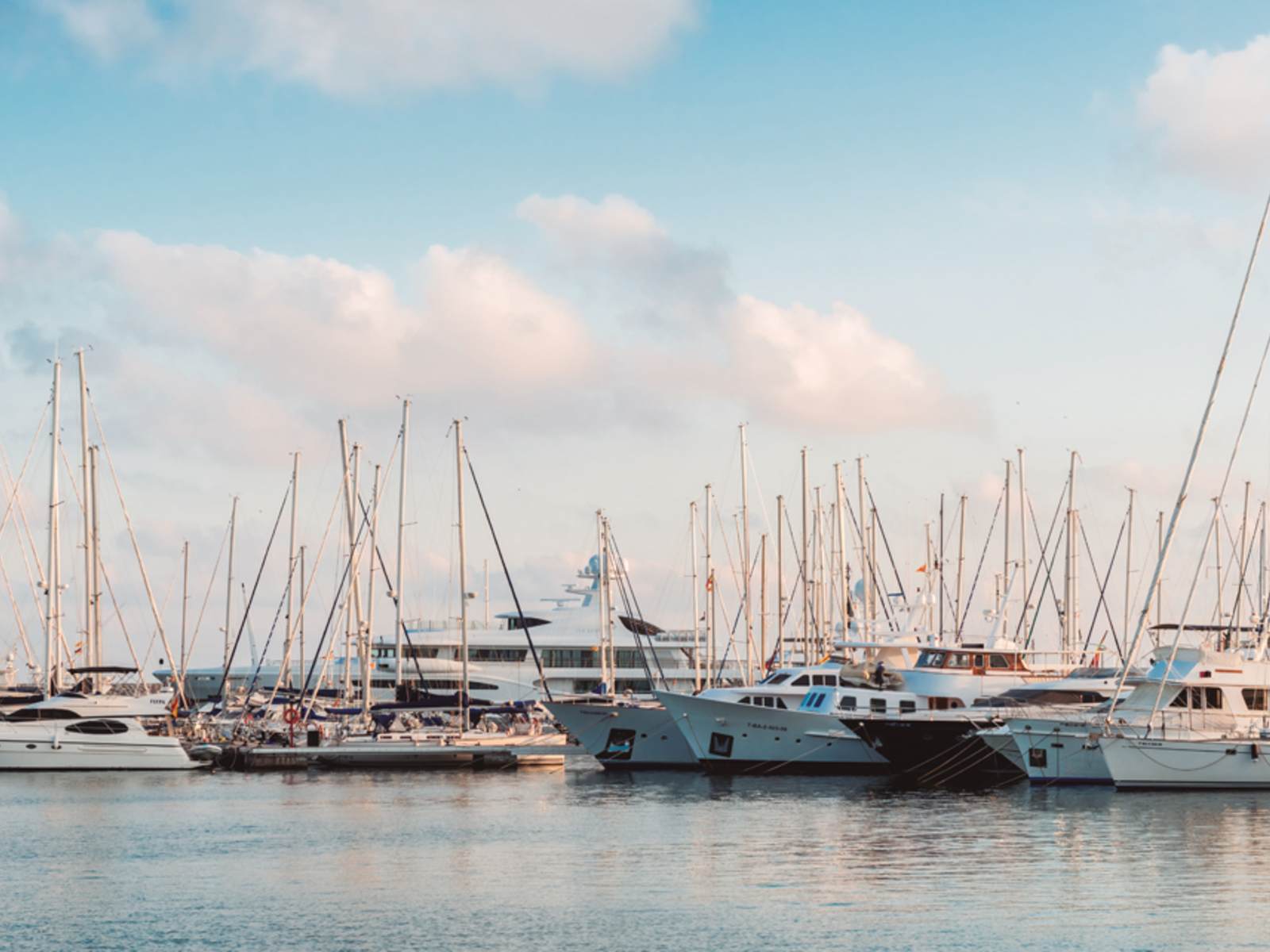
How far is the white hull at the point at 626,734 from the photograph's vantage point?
213 ft

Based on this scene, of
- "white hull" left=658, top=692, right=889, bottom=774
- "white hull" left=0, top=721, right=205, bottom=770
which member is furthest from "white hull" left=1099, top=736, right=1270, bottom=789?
"white hull" left=0, top=721, right=205, bottom=770

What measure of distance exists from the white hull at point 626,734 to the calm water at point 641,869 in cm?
1117

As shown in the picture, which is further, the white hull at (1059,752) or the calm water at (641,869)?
the white hull at (1059,752)

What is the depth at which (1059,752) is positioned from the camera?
166 ft

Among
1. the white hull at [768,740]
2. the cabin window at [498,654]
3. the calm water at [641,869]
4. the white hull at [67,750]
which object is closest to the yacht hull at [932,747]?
the white hull at [768,740]

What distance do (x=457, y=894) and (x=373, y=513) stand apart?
1750 inches

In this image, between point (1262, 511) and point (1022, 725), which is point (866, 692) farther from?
point (1262, 511)

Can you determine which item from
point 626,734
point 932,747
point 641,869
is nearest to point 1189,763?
point 932,747

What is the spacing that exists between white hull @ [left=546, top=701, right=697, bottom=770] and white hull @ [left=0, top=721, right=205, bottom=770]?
1596 cm

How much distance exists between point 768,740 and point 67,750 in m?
26.0

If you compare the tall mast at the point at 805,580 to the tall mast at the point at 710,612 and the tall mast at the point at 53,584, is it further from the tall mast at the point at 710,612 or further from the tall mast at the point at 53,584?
the tall mast at the point at 53,584

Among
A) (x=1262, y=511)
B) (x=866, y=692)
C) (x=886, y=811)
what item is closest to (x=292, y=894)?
(x=886, y=811)

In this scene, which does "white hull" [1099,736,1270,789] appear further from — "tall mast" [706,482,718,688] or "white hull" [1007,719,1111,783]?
"tall mast" [706,482,718,688]

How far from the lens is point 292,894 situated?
3212 centimetres
